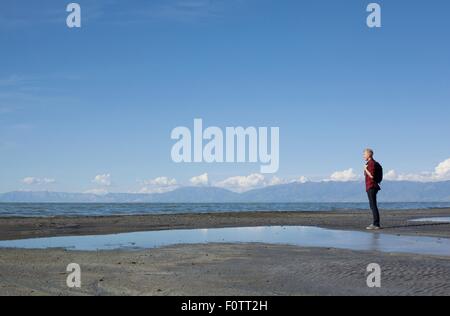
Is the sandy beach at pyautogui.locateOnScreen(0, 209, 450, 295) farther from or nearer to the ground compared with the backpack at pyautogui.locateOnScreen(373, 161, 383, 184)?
nearer to the ground

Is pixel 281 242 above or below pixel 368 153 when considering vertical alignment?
below

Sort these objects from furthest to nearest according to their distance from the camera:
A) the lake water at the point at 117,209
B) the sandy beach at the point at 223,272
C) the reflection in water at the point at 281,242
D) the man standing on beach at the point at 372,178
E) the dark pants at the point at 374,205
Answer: the lake water at the point at 117,209
the man standing on beach at the point at 372,178
the dark pants at the point at 374,205
the reflection in water at the point at 281,242
the sandy beach at the point at 223,272

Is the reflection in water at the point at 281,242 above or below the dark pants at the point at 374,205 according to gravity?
below

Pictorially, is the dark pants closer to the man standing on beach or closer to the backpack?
the man standing on beach

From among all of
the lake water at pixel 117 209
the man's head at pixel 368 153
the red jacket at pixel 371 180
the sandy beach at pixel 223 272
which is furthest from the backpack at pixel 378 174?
the lake water at pixel 117 209

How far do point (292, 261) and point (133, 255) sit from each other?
12.0ft

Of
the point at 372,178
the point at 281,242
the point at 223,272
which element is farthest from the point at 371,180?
the point at 223,272

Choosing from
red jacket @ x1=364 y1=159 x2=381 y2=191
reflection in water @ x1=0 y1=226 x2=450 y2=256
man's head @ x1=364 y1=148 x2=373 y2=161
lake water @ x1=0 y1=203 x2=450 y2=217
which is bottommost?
lake water @ x1=0 y1=203 x2=450 y2=217

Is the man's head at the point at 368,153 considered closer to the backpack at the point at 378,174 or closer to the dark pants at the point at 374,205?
the backpack at the point at 378,174

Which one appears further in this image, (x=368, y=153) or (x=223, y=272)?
(x=368, y=153)

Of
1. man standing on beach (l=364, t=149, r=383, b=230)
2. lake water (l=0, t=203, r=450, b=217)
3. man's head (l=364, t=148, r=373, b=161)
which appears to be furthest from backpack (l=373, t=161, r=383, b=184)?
lake water (l=0, t=203, r=450, b=217)

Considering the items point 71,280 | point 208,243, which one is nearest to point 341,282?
point 71,280

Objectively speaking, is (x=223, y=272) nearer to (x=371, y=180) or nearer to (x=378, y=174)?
(x=371, y=180)
